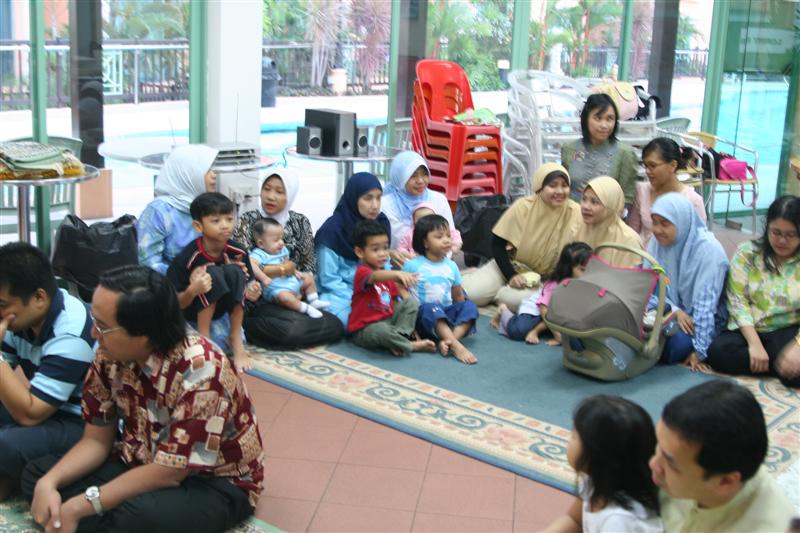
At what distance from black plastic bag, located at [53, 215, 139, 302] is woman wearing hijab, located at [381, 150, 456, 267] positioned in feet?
4.33

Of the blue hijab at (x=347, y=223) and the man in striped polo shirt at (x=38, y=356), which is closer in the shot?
the man in striped polo shirt at (x=38, y=356)

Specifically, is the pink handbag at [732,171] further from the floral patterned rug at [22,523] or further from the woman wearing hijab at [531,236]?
the floral patterned rug at [22,523]

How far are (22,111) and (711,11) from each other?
19.3ft

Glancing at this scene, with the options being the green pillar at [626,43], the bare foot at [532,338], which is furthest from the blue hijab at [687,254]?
the green pillar at [626,43]

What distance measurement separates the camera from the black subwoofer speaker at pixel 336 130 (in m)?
5.67

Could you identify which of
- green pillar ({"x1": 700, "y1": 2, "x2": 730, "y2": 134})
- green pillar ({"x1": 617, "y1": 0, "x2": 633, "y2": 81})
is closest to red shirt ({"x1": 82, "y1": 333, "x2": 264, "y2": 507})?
green pillar ({"x1": 617, "y1": 0, "x2": 633, "y2": 81})

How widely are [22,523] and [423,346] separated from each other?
211 centimetres

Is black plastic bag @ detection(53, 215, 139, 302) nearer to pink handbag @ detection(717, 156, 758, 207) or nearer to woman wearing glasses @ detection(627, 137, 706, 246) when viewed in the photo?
woman wearing glasses @ detection(627, 137, 706, 246)

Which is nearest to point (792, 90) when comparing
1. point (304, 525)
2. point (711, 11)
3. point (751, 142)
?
point (751, 142)

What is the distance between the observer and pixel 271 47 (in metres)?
6.18

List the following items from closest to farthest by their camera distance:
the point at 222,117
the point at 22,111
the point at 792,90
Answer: the point at 22,111, the point at 222,117, the point at 792,90

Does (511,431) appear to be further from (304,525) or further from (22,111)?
(22,111)

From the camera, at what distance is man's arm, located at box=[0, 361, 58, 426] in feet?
9.52

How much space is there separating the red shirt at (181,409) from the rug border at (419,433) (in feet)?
3.06
